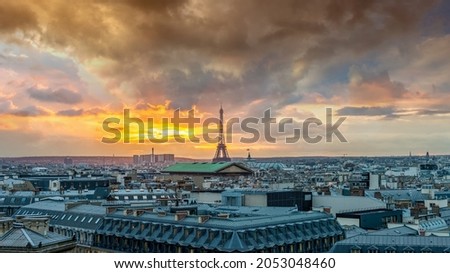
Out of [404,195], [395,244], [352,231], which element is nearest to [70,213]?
[352,231]

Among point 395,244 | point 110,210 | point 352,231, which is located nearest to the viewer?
Result: point 395,244

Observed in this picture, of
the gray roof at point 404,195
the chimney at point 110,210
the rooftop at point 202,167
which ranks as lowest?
the gray roof at point 404,195

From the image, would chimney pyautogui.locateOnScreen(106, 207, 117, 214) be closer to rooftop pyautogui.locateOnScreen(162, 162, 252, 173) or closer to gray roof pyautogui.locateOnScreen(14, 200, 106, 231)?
gray roof pyautogui.locateOnScreen(14, 200, 106, 231)

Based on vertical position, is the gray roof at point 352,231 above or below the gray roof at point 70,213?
below

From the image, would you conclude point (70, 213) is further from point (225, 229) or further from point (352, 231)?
point (352, 231)

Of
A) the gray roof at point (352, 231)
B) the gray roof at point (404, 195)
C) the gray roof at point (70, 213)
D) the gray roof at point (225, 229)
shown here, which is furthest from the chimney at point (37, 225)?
the gray roof at point (404, 195)

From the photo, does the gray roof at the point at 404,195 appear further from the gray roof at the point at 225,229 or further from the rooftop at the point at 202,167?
the rooftop at the point at 202,167

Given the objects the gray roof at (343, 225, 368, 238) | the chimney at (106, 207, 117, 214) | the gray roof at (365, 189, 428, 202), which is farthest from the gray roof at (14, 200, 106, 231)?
the gray roof at (365, 189, 428, 202)

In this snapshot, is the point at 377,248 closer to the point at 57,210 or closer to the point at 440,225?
the point at 440,225

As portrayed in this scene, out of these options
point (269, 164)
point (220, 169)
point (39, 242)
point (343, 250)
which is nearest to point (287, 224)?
point (343, 250)
